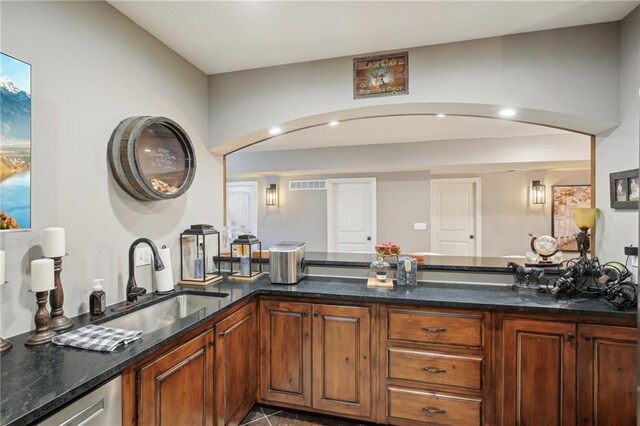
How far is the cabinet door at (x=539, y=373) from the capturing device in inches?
67.3

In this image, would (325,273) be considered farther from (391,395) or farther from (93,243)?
(93,243)

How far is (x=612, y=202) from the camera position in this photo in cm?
197

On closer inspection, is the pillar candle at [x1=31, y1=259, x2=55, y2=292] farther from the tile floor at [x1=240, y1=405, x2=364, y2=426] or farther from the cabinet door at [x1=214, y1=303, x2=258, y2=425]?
the tile floor at [x1=240, y1=405, x2=364, y2=426]

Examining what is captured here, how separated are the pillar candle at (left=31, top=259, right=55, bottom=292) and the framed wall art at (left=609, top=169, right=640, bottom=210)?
3.00 meters

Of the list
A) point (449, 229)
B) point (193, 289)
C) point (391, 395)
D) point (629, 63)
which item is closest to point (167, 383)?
point (193, 289)

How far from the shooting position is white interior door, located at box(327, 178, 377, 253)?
5.68m

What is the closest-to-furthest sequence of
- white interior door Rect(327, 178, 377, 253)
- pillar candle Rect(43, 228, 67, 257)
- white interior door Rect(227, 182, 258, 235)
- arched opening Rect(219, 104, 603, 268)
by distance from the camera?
1. pillar candle Rect(43, 228, 67, 257)
2. arched opening Rect(219, 104, 603, 268)
3. white interior door Rect(327, 178, 377, 253)
4. white interior door Rect(227, 182, 258, 235)

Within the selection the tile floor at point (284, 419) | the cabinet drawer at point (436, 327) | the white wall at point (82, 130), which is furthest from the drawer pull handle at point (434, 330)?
the white wall at point (82, 130)

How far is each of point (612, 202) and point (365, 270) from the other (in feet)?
5.56

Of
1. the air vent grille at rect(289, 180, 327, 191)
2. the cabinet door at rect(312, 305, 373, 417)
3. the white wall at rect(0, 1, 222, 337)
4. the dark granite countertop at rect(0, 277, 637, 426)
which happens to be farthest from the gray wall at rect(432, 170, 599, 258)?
the white wall at rect(0, 1, 222, 337)

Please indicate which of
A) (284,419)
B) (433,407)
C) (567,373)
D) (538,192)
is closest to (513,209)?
(538,192)

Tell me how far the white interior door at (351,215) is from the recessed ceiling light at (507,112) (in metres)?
3.35

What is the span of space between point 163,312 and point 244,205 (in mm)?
4546

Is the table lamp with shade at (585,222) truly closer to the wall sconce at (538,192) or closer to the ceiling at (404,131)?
the ceiling at (404,131)
